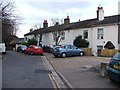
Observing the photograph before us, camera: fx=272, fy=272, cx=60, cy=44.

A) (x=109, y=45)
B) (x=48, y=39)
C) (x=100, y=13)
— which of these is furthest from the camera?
(x=48, y=39)

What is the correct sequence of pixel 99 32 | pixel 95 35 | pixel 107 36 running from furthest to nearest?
pixel 95 35 < pixel 99 32 < pixel 107 36

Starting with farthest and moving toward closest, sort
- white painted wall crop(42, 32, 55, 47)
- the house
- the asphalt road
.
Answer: white painted wall crop(42, 32, 55, 47), the house, the asphalt road

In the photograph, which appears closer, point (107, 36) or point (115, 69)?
point (115, 69)

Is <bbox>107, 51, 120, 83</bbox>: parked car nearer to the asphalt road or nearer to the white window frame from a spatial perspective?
the asphalt road

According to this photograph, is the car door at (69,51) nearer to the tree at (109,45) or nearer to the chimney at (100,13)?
the tree at (109,45)

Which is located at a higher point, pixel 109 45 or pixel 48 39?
pixel 48 39

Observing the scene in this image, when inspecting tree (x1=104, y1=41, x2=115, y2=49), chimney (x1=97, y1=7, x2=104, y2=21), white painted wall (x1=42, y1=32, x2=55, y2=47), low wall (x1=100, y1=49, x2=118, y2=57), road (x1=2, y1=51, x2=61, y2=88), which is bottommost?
road (x1=2, y1=51, x2=61, y2=88)

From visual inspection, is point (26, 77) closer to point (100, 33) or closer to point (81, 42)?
point (100, 33)

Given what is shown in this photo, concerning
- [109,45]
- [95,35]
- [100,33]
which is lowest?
[109,45]

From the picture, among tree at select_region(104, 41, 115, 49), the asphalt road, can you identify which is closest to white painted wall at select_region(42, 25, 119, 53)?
tree at select_region(104, 41, 115, 49)

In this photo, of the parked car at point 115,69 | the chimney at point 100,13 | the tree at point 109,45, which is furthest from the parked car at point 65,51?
the parked car at point 115,69

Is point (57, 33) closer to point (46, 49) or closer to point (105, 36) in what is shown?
point (46, 49)

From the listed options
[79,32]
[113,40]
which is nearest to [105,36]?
[113,40]

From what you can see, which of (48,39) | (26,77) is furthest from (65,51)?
(48,39)
